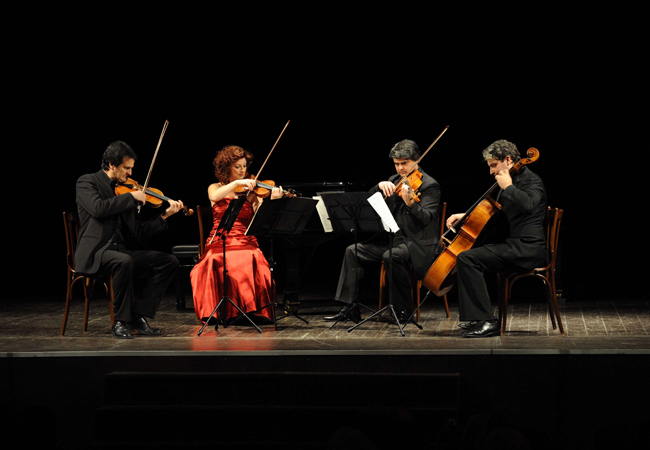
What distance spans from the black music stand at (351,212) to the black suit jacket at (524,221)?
0.69 meters

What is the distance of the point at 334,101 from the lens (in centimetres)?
670

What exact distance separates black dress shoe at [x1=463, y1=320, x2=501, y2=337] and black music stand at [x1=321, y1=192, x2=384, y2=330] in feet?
2.64

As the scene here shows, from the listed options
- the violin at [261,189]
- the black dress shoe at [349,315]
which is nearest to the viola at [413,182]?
the violin at [261,189]

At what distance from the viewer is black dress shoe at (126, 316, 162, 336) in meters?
4.21

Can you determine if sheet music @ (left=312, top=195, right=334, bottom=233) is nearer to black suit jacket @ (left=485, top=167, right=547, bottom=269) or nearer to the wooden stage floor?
the wooden stage floor

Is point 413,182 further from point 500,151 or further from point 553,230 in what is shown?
point 553,230

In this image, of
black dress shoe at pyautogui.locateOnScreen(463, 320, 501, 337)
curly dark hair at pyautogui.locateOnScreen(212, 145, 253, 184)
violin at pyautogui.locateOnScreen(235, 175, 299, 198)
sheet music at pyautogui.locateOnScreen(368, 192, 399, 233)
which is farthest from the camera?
curly dark hair at pyautogui.locateOnScreen(212, 145, 253, 184)

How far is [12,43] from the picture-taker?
21.5 ft

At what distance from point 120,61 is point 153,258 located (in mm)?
3029

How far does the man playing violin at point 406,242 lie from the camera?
14.8 ft

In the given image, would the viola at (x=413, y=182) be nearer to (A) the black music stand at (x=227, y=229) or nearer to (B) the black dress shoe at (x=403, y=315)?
(B) the black dress shoe at (x=403, y=315)
